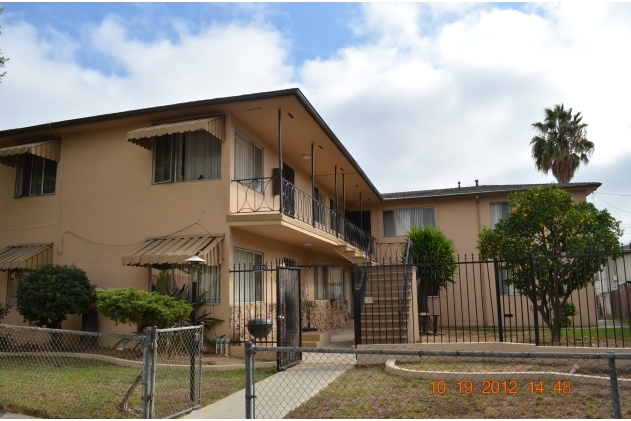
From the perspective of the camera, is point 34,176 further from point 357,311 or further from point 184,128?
Result: point 357,311

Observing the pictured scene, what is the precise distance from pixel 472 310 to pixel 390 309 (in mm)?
9992

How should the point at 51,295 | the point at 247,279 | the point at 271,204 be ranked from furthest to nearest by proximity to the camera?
1. the point at 271,204
2. the point at 247,279
3. the point at 51,295

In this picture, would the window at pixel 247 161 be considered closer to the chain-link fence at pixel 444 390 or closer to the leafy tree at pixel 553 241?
the chain-link fence at pixel 444 390

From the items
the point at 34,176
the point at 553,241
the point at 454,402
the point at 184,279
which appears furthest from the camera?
the point at 34,176

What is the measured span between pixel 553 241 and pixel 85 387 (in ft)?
36.4

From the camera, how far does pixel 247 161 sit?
15391mm

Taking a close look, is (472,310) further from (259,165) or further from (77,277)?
(77,277)

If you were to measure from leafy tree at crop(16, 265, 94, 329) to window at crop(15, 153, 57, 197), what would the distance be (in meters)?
3.54

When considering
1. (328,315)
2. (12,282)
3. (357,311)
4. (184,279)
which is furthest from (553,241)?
(12,282)

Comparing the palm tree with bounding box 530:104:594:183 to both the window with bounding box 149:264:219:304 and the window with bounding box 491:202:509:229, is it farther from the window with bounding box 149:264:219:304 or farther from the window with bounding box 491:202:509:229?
the window with bounding box 149:264:219:304

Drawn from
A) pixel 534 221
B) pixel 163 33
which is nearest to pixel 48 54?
pixel 163 33

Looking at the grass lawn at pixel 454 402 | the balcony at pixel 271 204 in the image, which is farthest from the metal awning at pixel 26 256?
the grass lawn at pixel 454 402

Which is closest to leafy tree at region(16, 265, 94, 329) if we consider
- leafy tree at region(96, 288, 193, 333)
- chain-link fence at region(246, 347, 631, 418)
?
leafy tree at region(96, 288, 193, 333)

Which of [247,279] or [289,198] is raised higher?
[289,198]
